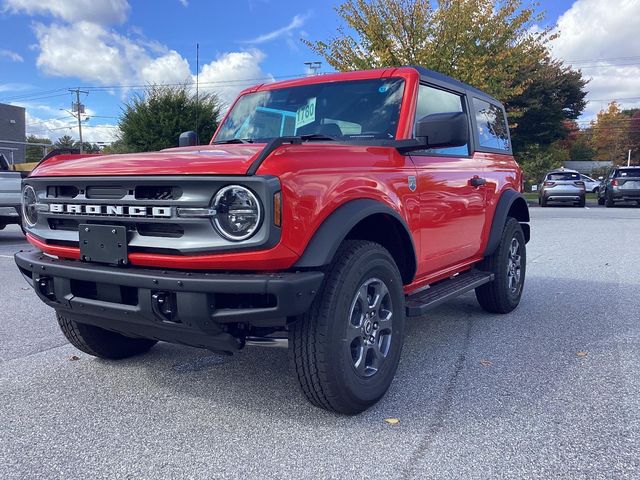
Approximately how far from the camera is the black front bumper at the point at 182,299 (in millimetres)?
2410

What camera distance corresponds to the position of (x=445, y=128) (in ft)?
10.3

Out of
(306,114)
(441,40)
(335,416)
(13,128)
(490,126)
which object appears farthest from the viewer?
(13,128)

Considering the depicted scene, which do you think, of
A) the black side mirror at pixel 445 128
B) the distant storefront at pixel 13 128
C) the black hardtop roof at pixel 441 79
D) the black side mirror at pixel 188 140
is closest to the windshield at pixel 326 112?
the black hardtop roof at pixel 441 79

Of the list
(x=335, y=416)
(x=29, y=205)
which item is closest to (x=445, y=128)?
(x=335, y=416)

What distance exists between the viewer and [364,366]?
3004mm

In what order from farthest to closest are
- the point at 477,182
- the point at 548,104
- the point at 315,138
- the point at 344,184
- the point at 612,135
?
the point at 612,135, the point at 548,104, the point at 477,182, the point at 315,138, the point at 344,184

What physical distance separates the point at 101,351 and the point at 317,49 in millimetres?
15879

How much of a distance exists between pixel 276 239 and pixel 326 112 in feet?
5.63

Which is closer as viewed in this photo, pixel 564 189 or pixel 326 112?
pixel 326 112

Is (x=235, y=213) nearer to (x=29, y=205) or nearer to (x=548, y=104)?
(x=29, y=205)

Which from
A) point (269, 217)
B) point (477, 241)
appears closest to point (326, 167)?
point (269, 217)

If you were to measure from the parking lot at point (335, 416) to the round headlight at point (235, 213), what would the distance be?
39.2 inches

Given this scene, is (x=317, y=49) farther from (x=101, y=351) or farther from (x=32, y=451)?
(x=32, y=451)

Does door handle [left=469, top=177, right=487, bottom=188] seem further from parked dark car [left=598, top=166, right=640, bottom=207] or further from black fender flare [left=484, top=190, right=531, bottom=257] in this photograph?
parked dark car [left=598, top=166, right=640, bottom=207]
